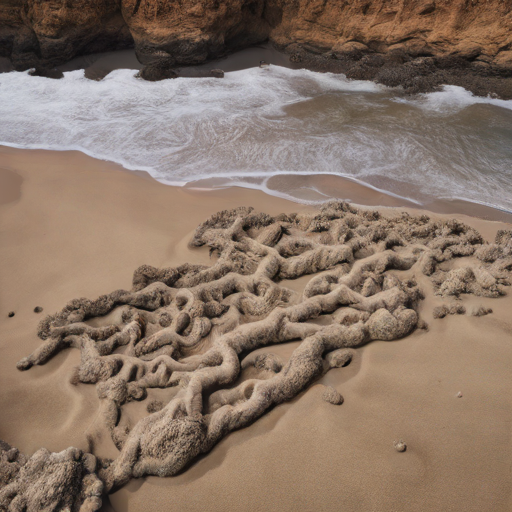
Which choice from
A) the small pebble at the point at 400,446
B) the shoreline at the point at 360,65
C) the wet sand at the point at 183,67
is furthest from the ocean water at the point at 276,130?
the small pebble at the point at 400,446

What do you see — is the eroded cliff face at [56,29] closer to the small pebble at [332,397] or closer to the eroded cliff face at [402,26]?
the eroded cliff face at [402,26]

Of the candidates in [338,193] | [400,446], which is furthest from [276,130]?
[400,446]

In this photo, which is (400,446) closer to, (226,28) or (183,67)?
(183,67)

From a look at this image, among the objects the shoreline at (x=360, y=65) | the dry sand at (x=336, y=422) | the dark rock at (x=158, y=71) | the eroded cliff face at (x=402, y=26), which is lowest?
the dry sand at (x=336, y=422)

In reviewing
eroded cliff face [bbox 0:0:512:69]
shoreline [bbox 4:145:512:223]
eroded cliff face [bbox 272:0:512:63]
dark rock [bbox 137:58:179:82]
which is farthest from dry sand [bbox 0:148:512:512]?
eroded cliff face [bbox 272:0:512:63]

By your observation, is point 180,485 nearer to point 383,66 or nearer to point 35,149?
point 35,149

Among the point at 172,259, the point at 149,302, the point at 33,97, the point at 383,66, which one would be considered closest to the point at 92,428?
the point at 149,302
